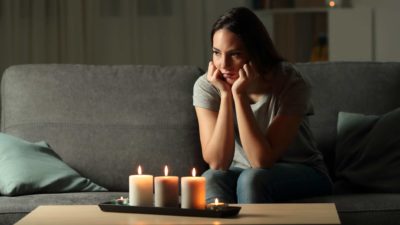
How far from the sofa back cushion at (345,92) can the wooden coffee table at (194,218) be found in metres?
1.02

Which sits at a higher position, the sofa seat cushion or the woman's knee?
the woman's knee

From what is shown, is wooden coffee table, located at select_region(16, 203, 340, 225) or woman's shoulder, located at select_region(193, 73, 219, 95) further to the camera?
woman's shoulder, located at select_region(193, 73, 219, 95)

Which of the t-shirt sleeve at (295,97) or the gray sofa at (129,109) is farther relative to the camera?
the gray sofa at (129,109)

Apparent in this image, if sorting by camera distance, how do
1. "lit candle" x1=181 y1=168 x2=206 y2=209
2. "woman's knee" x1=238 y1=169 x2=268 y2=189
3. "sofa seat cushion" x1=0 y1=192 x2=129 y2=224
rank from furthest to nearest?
"sofa seat cushion" x1=0 y1=192 x2=129 y2=224, "woman's knee" x1=238 y1=169 x2=268 y2=189, "lit candle" x1=181 y1=168 x2=206 y2=209

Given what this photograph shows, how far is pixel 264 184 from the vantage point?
234 centimetres

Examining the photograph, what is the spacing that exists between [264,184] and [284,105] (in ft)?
1.11

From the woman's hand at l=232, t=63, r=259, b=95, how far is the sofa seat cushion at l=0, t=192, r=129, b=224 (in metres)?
0.57

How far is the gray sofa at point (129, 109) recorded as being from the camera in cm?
295

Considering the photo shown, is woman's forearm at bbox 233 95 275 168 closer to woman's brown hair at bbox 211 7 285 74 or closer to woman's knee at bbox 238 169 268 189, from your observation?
woman's knee at bbox 238 169 268 189

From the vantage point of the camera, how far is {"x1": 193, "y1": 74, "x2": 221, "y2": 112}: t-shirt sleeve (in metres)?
2.66

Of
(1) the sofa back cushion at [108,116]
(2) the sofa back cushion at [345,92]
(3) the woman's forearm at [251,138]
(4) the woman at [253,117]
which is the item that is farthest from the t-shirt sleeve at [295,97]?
(1) the sofa back cushion at [108,116]

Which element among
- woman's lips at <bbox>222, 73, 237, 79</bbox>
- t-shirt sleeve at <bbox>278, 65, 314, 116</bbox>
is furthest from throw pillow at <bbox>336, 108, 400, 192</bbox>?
woman's lips at <bbox>222, 73, 237, 79</bbox>

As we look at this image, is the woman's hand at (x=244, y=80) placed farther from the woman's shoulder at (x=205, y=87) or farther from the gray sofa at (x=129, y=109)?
the gray sofa at (x=129, y=109)

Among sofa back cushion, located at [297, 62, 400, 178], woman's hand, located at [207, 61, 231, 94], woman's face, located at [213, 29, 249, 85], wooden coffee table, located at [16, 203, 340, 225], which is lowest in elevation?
wooden coffee table, located at [16, 203, 340, 225]
